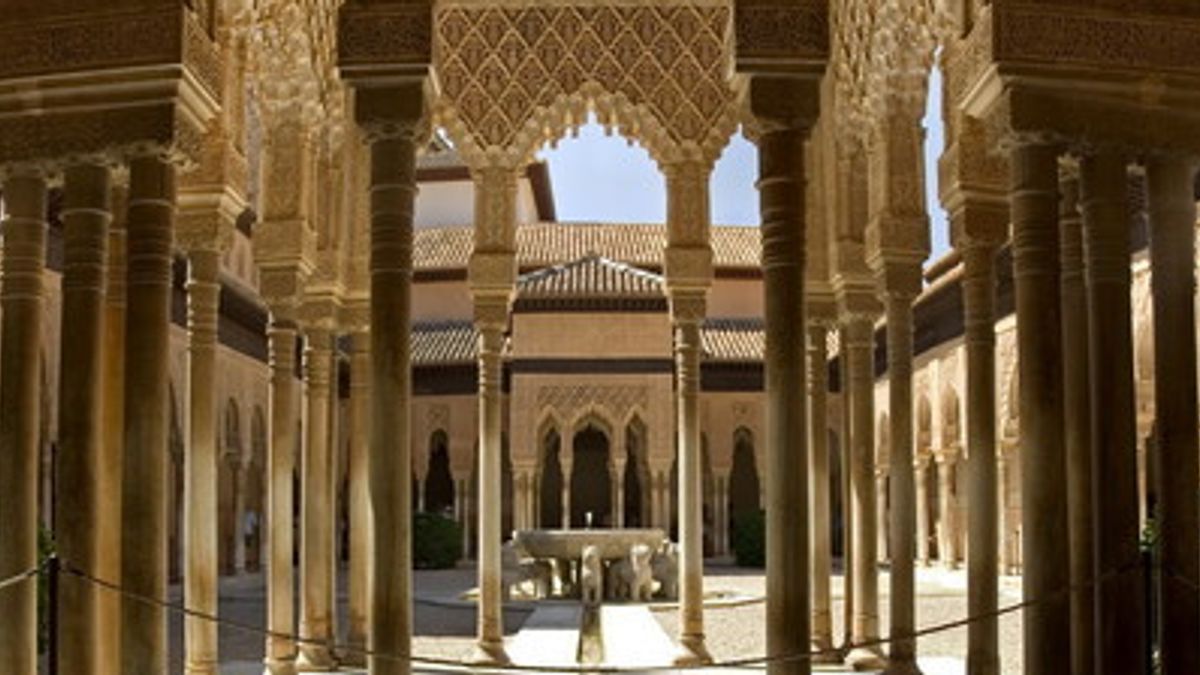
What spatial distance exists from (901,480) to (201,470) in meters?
5.07

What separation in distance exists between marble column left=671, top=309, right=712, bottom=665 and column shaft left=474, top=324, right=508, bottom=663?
5.31 ft

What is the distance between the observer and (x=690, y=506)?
1375cm

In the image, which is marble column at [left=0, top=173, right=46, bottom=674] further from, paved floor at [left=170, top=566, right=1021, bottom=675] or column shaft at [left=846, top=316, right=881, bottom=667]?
column shaft at [left=846, top=316, right=881, bottom=667]

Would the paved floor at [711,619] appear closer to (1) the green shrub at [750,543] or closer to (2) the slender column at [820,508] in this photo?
(2) the slender column at [820,508]

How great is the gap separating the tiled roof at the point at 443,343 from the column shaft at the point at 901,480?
91.1 ft

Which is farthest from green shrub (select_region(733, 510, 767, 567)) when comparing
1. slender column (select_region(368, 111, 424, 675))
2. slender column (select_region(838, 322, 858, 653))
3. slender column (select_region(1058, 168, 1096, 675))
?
slender column (select_region(368, 111, 424, 675))

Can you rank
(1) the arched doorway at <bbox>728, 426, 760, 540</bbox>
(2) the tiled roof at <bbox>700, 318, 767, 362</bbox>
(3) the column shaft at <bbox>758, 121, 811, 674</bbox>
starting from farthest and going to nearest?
(1) the arched doorway at <bbox>728, 426, 760, 540</bbox>
(2) the tiled roof at <bbox>700, 318, 767, 362</bbox>
(3) the column shaft at <bbox>758, 121, 811, 674</bbox>

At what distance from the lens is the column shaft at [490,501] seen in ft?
45.3

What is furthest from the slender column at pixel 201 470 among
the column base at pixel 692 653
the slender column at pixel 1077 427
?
the slender column at pixel 1077 427

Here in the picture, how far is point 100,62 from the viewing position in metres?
7.91

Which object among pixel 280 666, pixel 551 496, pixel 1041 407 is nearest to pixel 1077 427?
pixel 1041 407

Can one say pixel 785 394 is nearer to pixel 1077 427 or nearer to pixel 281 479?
pixel 1077 427

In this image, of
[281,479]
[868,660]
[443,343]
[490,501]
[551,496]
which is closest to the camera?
[868,660]

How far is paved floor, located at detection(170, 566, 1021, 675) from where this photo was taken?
15836mm
